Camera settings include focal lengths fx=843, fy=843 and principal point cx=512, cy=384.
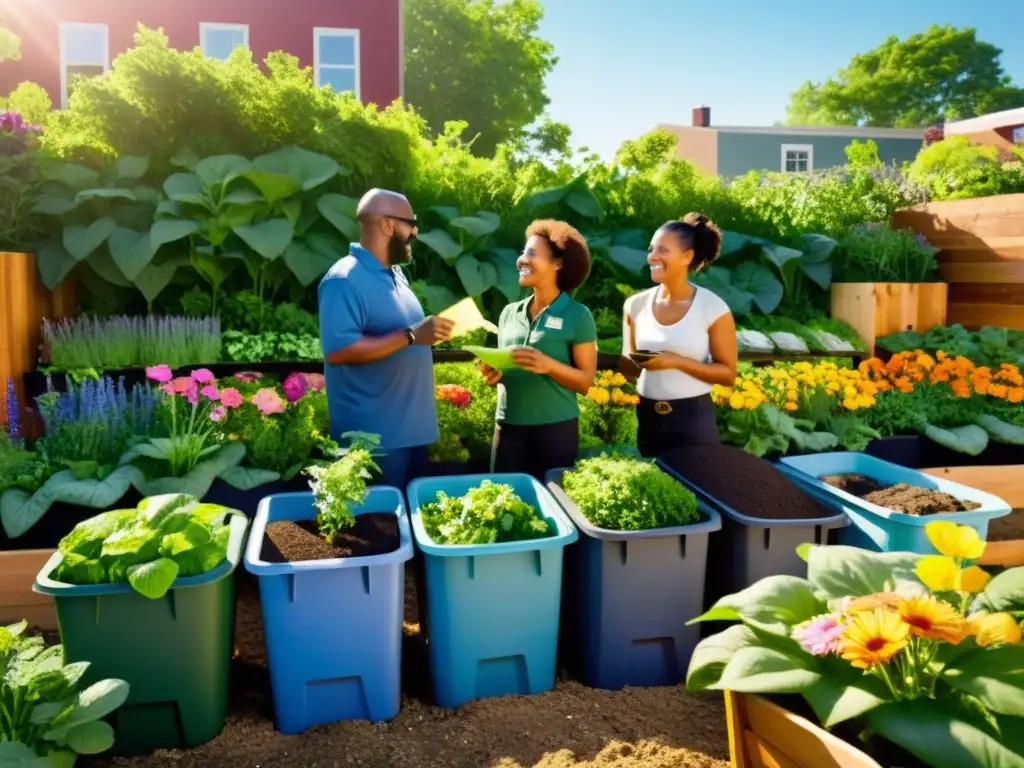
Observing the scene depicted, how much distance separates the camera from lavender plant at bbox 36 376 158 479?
3727 mm

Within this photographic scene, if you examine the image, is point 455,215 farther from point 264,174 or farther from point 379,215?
point 379,215

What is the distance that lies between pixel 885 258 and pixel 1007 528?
2528mm

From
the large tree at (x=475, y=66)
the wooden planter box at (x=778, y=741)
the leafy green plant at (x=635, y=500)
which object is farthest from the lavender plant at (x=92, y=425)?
the large tree at (x=475, y=66)

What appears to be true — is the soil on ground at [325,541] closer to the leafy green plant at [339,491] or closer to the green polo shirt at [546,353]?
the leafy green plant at [339,491]

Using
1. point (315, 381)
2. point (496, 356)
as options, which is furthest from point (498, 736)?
point (315, 381)

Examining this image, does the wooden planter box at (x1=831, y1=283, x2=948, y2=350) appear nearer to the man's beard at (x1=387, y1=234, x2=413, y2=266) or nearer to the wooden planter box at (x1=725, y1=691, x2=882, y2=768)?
the man's beard at (x1=387, y1=234, x2=413, y2=266)

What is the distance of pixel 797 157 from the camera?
2647 cm

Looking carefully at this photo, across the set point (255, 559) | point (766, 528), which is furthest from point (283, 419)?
point (766, 528)

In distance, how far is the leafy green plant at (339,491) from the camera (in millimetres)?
2770

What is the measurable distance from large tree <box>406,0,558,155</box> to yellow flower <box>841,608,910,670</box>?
23.9 meters

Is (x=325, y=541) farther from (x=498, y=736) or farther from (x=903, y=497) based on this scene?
(x=903, y=497)

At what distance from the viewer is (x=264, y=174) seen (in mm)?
5207

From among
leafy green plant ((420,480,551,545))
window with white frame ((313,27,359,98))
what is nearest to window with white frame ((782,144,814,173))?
window with white frame ((313,27,359,98))

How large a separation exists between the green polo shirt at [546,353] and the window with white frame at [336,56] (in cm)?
1181
